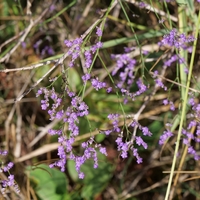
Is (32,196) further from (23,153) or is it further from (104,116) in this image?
(104,116)

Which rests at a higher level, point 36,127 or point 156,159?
point 36,127

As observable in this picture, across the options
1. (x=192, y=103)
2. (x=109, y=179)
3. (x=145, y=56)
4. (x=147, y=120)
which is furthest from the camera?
(x=147, y=120)

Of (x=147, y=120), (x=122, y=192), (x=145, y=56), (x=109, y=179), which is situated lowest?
(x=122, y=192)

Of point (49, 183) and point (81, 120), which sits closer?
point (49, 183)

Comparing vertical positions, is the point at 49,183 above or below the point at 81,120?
below

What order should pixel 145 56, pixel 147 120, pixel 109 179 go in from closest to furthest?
1. pixel 145 56
2. pixel 109 179
3. pixel 147 120

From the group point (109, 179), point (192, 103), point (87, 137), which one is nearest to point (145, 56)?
point (192, 103)

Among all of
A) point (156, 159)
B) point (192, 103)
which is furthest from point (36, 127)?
point (192, 103)

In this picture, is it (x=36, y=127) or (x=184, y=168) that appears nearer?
(x=184, y=168)
